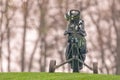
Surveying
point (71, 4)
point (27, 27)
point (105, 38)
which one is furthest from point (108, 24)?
point (27, 27)

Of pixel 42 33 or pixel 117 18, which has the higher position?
pixel 117 18

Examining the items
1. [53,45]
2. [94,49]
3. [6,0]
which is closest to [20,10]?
[6,0]

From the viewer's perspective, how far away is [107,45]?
38.5 m

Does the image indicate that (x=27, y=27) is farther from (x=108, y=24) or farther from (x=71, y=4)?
(x=108, y=24)

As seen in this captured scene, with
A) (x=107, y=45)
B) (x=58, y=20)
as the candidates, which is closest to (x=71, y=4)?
(x=58, y=20)

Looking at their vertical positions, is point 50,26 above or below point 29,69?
above

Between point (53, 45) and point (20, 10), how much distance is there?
4.31 meters

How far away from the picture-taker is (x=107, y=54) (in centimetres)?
3847

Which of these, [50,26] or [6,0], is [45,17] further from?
[6,0]

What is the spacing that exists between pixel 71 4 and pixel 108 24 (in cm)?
369

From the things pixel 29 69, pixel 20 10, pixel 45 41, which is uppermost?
pixel 20 10

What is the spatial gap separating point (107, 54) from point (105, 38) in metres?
1.43

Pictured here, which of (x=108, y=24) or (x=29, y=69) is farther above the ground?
(x=108, y=24)

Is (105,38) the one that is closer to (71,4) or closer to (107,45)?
(107,45)
